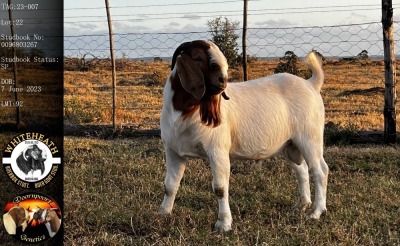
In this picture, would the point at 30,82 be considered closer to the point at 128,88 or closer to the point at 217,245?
the point at 217,245

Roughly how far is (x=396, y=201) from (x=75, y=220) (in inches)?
133

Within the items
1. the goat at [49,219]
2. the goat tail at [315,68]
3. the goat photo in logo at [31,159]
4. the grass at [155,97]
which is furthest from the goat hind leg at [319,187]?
the grass at [155,97]

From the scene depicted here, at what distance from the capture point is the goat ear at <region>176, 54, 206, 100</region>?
4.08 m

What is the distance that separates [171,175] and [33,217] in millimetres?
1820

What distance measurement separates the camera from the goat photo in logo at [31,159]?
10.5 feet

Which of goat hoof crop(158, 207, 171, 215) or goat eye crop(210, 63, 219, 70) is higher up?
goat eye crop(210, 63, 219, 70)

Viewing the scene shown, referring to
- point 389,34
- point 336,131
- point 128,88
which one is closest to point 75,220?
point 336,131

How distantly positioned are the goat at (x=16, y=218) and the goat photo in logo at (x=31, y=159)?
23 centimetres

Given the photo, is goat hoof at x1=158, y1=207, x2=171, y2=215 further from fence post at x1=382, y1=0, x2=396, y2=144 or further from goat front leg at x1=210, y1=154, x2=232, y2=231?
fence post at x1=382, y1=0, x2=396, y2=144

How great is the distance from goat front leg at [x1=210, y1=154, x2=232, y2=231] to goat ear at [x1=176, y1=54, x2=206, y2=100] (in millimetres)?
703

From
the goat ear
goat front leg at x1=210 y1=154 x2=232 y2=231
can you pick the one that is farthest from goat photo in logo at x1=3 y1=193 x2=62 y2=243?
goat front leg at x1=210 y1=154 x2=232 y2=231

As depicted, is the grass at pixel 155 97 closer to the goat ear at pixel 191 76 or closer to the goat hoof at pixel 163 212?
the goat hoof at pixel 163 212

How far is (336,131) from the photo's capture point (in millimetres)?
9547

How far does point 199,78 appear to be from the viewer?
4078mm
